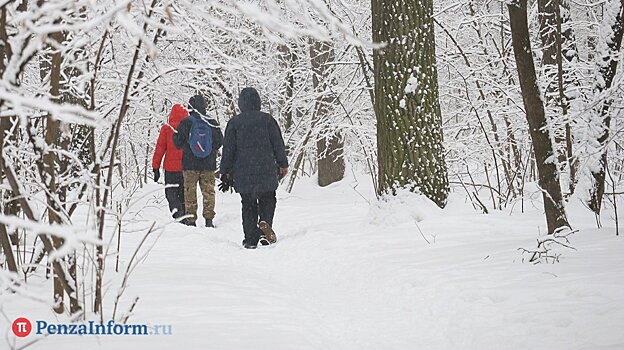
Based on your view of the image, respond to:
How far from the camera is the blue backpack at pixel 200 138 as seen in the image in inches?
317

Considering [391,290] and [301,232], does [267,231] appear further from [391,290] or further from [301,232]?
[391,290]

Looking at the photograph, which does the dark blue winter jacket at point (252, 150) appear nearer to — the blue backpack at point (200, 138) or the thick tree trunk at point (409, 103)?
the blue backpack at point (200, 138)

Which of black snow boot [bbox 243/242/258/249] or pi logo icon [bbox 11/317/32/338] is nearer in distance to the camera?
pi logo icon [bbox 11/317/32/338]

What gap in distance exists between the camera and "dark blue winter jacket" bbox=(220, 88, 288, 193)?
6.81 meters

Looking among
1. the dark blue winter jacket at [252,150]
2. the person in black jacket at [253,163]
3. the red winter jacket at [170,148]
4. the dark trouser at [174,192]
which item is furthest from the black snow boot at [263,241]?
the red winter jacket at [170,148]

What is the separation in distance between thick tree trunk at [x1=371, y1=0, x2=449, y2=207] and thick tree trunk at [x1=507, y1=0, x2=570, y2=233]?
5.51 feet

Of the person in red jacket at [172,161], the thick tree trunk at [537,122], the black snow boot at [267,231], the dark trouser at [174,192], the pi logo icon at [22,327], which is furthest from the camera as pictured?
the dark trouser at [174,192]

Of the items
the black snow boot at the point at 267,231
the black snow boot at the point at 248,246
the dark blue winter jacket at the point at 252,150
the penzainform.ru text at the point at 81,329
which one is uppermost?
the dark blue winter jacket at the point at 252,150

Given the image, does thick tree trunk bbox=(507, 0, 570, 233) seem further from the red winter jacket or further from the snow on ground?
the red winter jacket

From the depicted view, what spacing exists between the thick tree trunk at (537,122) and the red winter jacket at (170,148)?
518cm

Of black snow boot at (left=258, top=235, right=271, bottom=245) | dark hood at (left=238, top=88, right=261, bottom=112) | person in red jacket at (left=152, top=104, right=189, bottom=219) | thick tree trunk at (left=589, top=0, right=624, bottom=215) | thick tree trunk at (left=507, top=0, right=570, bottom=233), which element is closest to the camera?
thick tree trunk at (left=507, top=0, right=570, bottom=233)

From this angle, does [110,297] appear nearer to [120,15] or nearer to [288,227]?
[120,15]

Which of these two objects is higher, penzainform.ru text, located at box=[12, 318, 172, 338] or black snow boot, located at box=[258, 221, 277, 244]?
penzainform.ru text, located at box=[12, 318, 172, 338]

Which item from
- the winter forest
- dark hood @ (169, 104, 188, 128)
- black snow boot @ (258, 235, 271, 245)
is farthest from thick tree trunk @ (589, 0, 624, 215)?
dark hood @ (169, 104, 188, 128)
